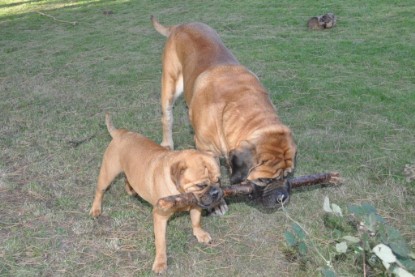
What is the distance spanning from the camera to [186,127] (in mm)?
6535

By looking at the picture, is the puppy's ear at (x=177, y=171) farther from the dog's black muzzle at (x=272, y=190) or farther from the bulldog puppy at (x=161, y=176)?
the dog's black muzzle at (x=272, y=190)

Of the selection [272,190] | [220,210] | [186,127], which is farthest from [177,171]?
[186,127]

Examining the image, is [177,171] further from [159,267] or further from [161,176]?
[159,267]

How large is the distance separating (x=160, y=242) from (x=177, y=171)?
60 centimetres

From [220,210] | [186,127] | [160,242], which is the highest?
[160,242]

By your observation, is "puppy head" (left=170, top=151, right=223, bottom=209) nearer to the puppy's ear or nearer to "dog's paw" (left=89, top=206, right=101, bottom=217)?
the puppy's ear

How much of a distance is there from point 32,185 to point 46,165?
44 cm

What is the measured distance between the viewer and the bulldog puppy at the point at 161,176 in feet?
12.1

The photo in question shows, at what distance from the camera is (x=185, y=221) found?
4.59 metres

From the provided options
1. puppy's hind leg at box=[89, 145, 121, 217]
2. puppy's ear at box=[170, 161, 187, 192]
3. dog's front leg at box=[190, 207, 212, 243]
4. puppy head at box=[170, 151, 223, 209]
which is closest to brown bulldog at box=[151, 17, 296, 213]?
puppy head at box=[170, 151, 223, 209]

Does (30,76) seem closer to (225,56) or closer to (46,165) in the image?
(46,165)

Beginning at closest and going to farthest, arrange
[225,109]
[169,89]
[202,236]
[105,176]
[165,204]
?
[165,204], [202,236], [225,109], [105,176], [169,89]

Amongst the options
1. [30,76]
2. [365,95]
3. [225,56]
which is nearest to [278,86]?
[365,95]

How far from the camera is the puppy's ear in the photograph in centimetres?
370
